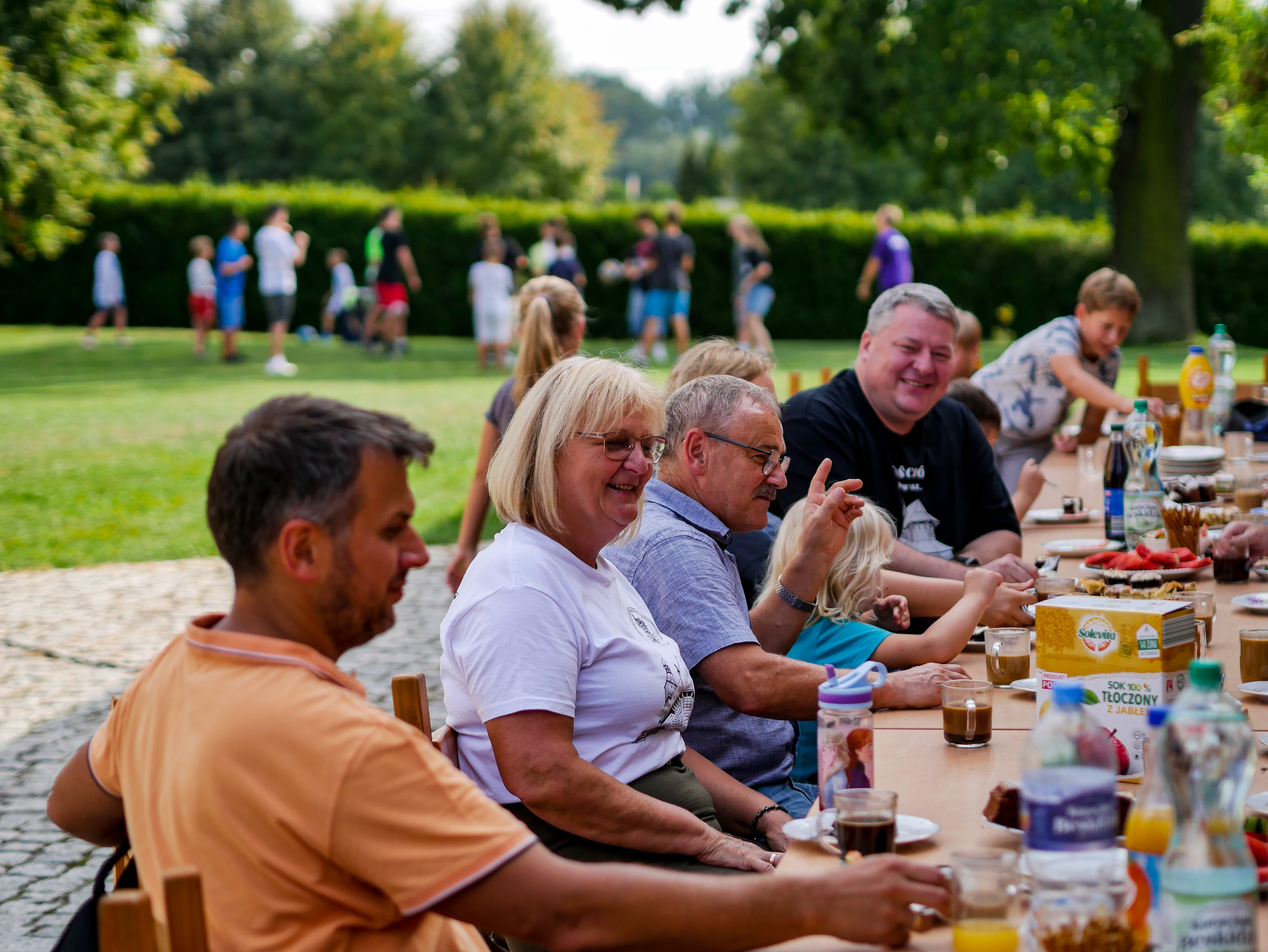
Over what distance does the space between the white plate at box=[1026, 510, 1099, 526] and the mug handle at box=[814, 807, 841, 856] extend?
12.1 ft

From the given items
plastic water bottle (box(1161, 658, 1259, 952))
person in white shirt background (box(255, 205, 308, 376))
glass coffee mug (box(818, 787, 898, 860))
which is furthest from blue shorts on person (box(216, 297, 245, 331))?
plastic water bottle (box(1161, 658, 1259, 952))

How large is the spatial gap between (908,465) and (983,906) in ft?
10.4

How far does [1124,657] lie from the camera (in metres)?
2.33

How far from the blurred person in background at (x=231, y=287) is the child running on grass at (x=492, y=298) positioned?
3.41m

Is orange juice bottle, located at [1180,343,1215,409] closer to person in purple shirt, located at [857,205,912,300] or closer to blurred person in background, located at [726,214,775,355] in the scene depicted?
person in purple shirt, located at [857,205,912,300]

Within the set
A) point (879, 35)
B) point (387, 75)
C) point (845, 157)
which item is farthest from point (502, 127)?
point (879, 35)

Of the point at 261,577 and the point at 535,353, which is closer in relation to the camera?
the point at 261,577

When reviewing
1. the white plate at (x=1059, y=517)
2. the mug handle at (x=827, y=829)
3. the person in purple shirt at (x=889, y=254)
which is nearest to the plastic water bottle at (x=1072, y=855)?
the mug handle at (x=827, y=829)

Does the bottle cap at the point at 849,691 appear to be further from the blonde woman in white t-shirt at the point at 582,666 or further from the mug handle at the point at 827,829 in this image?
the blonde woman in white t-shirt at the point at 582,666

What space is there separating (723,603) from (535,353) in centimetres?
287

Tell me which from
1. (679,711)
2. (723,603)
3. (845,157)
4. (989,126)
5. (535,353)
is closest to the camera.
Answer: (679,711)

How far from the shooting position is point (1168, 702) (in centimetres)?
230

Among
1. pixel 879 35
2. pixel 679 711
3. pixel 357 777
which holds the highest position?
pixel 879 35

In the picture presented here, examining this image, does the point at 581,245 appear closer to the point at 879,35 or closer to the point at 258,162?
the point at 879,35
